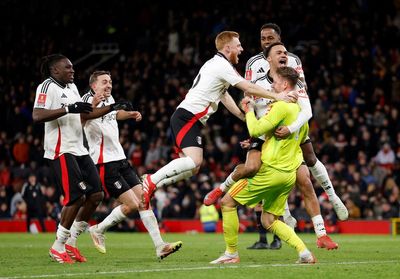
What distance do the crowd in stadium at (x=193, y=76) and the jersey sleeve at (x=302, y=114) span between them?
43.9 feet

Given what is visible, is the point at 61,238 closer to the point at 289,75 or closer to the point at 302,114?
the point at 302,114

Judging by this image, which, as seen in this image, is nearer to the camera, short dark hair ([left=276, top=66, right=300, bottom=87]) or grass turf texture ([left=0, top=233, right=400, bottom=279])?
grass turf texture ([left=0, top=233, right=400, bottom=279])

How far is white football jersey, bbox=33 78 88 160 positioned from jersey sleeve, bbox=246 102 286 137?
272 centimetres

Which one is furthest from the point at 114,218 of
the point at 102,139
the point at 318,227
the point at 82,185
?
the point at 318,227

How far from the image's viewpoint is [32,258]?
1362 cm

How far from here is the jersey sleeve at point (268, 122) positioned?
1116 centimetres

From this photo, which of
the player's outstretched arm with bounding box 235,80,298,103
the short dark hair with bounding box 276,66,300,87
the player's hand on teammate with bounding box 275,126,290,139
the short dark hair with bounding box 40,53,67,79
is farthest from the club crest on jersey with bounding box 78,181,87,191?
the short dark hair with bounding box 276,66,300,87

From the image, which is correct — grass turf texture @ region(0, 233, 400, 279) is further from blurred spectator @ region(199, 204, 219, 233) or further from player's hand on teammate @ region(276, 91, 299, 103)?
blurred spectator @ region(199, 204, 219, 233)

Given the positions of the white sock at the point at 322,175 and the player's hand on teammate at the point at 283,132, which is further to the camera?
the white sock at the point at 322,175

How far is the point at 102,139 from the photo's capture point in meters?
14.5

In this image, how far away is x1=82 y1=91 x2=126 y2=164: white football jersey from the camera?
47.4ft

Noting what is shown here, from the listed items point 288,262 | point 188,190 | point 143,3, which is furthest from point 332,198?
point 143,3

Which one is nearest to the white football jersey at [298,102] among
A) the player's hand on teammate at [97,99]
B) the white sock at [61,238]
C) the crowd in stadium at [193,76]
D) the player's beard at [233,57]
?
the player's beard at [233,57]

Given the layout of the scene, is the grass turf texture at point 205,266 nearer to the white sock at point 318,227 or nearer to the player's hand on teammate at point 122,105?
the white sock at point 318,227
